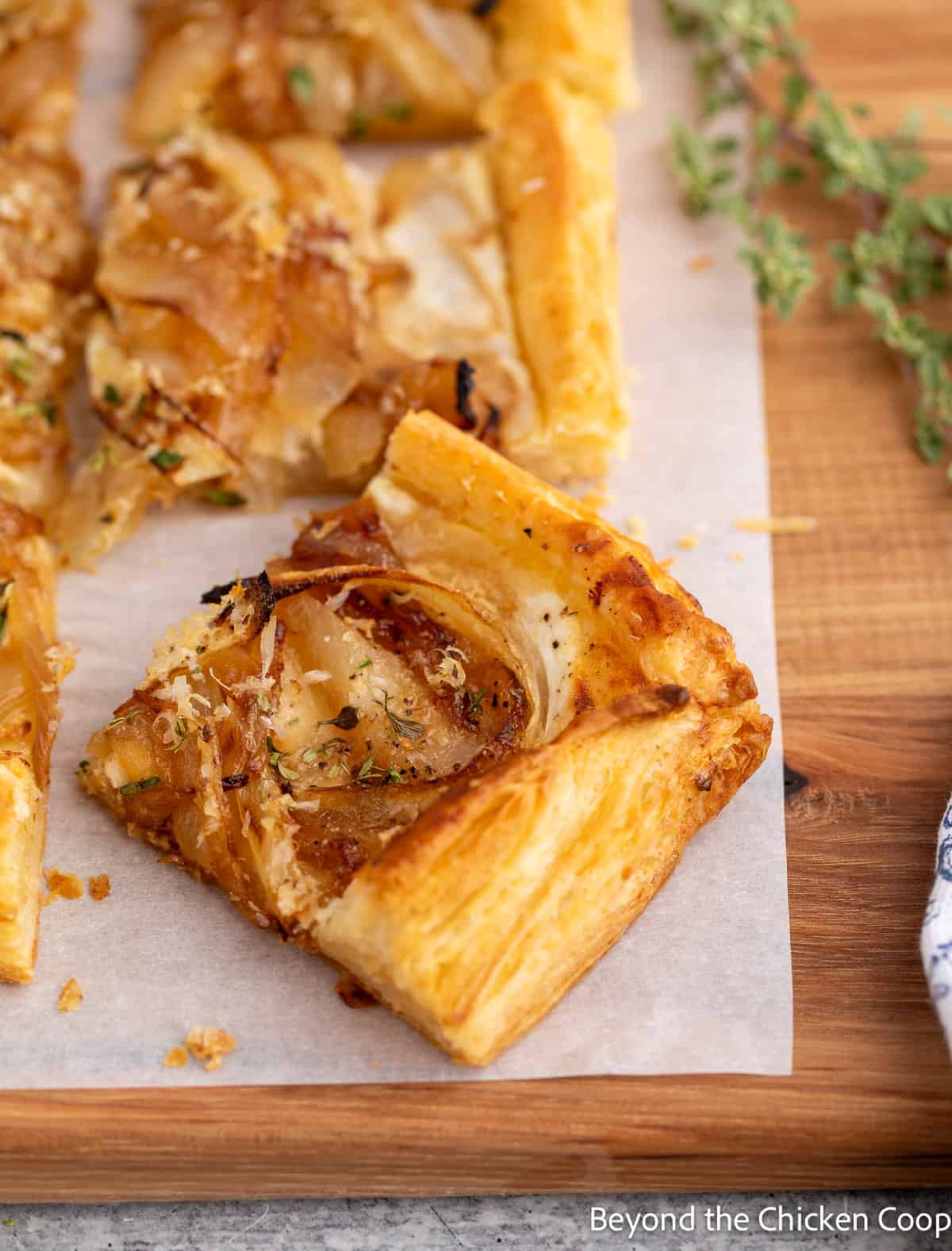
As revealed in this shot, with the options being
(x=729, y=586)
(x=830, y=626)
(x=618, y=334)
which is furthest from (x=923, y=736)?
(x=618, y=334)

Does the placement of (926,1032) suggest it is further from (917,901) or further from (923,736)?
(923,736)

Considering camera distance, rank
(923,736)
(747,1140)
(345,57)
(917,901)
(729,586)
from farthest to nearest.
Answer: (345,57) → (729,586) → (923,736) → (917,901) → (747,1140)

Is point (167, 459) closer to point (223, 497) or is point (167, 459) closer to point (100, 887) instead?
point (223, 497)

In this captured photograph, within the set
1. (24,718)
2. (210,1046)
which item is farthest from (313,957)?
(24,718)

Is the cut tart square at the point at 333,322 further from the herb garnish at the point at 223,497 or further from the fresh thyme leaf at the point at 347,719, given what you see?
the fresh thyme leaf at the point at 347,719

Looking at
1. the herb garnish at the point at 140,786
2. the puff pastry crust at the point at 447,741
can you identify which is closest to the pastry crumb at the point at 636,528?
the puff pastry crust at the point at 447,741

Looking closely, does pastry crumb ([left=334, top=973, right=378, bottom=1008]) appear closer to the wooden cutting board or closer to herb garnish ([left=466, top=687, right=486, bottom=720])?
the wooden cutting board

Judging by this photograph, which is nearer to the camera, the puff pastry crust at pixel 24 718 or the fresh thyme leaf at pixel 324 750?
the puff pastry crust at pixel 24 718
